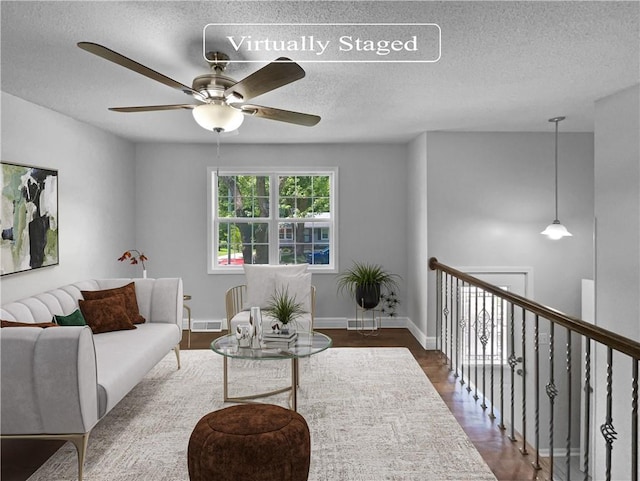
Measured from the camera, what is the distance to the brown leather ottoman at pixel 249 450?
2.17 m

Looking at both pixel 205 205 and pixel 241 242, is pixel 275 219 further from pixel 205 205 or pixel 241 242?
pixel 205 205

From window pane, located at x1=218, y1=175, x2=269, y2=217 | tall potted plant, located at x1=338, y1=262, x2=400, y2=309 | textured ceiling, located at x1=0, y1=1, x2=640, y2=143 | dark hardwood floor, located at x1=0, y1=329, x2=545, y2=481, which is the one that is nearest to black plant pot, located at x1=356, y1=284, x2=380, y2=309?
tall potted plant, located at x1=338, y1=262, x2=400, y2=309

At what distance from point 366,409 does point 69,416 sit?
195cm

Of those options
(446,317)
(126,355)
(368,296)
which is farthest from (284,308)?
(368,296)

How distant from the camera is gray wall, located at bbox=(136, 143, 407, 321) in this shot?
6336 mm

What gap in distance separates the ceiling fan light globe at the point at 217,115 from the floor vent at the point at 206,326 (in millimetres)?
3897

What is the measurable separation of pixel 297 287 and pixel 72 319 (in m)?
2.25

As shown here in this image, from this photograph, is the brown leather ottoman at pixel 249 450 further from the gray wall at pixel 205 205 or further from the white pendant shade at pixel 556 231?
the gray wall at pixel 205 205

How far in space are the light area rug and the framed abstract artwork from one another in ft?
4.46

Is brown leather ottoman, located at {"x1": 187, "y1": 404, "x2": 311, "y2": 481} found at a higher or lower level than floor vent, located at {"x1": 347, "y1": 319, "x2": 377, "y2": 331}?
higher

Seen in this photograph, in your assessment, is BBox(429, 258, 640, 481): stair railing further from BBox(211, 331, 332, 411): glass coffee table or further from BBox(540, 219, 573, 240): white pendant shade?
BBox(211, 331, 332, 411): glass coffee table

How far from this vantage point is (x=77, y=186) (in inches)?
189

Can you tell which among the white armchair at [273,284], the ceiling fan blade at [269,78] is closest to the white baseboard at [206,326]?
the white armchair at [273,284]

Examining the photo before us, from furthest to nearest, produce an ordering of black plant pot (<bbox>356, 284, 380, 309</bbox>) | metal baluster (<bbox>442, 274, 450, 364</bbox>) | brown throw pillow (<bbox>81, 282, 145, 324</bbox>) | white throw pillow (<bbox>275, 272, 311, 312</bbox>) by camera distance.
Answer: black plant pot (<bbox>356, 284, 380, 309</bbox>) → white throw pillow (<bbox>275, 272, 311, 312</bbox>) → metal baluster (<bbox>442, 274, 450, 364</bbox>) → brown throw pillow (<bbox>81, 282, 145, 324</bbox>)
